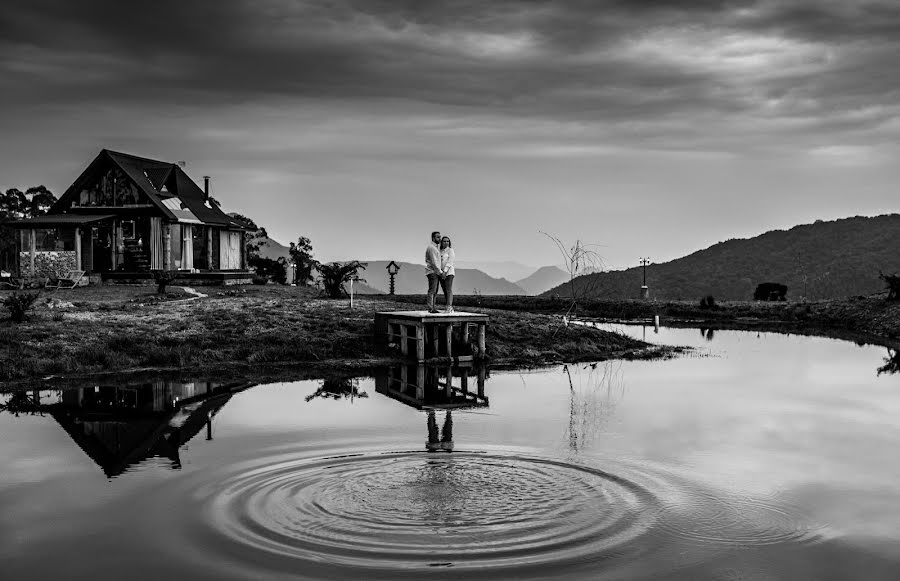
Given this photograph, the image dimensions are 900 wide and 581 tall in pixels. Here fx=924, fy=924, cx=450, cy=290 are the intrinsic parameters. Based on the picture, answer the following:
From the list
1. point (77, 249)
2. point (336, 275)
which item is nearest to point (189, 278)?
point (77, 249)

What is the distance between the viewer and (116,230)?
51625 millimetres

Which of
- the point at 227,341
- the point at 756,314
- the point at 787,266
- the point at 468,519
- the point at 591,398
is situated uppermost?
the point at 787,266

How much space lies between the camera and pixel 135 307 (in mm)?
34312

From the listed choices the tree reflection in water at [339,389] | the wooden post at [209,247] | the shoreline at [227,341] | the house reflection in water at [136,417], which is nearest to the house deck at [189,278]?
the wooden post at [209,247]

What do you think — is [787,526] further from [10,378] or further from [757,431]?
[10,378]

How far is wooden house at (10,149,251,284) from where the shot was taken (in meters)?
49.9

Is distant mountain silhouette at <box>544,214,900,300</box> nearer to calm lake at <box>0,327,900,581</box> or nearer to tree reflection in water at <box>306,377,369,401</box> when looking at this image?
tree reflection in water at <box>306,377,369,401</box>

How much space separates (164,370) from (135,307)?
10.7m

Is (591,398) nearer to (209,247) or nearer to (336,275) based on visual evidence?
(336,275)

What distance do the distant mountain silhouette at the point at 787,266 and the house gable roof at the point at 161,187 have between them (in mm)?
57586

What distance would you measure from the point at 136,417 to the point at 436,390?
23.8 feet

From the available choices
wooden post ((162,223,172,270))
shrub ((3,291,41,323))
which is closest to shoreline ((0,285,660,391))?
shrub ((3,291,41,323))

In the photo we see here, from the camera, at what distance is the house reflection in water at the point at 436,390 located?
54.3 feet

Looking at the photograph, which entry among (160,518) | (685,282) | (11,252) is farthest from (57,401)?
(685,282)
